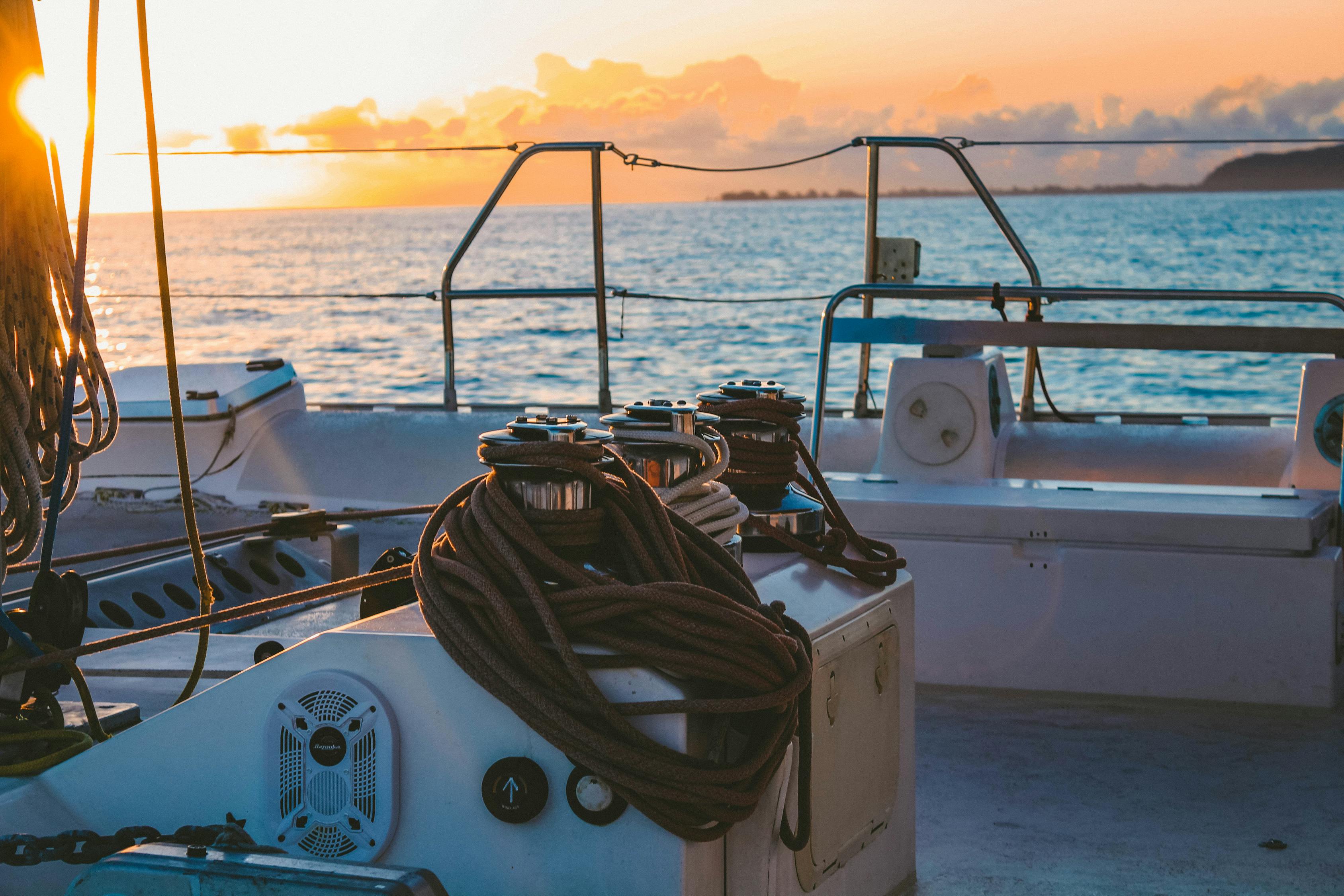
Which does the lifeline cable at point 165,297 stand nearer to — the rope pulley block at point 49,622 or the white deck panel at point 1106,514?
the rope pulley block at point 49,622

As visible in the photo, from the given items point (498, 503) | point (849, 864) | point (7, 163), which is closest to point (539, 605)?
point (498, 503)

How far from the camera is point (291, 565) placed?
2793mm

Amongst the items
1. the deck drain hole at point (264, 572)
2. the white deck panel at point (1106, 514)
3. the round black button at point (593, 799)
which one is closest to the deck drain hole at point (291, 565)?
the deck drain hole at point (264, 572)

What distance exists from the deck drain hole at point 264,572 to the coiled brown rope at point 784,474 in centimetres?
144

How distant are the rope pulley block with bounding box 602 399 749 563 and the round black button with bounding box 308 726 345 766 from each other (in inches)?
15.4

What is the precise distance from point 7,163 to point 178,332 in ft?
65.2

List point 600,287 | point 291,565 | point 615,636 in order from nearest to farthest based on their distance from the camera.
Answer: point 615,636 < point 291,565 < point 600,287

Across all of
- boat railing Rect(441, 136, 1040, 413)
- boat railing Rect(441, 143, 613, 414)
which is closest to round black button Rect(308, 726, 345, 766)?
boat railing Rect(441, 136, 1040, 413)

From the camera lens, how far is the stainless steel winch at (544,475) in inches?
45.4

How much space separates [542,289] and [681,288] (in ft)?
74.2

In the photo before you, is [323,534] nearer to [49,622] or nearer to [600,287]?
[49,622]

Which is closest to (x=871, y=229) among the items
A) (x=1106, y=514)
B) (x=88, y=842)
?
(x=1106, y=514)

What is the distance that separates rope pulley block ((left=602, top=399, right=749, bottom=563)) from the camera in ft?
4.42

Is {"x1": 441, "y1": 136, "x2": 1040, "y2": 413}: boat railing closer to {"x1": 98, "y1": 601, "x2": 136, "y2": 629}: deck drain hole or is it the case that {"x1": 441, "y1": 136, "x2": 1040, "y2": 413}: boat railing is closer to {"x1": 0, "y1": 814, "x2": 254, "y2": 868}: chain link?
{"x1": 98, "y1": 601, "x2": 136, "y2": 629}: deck drain hole
